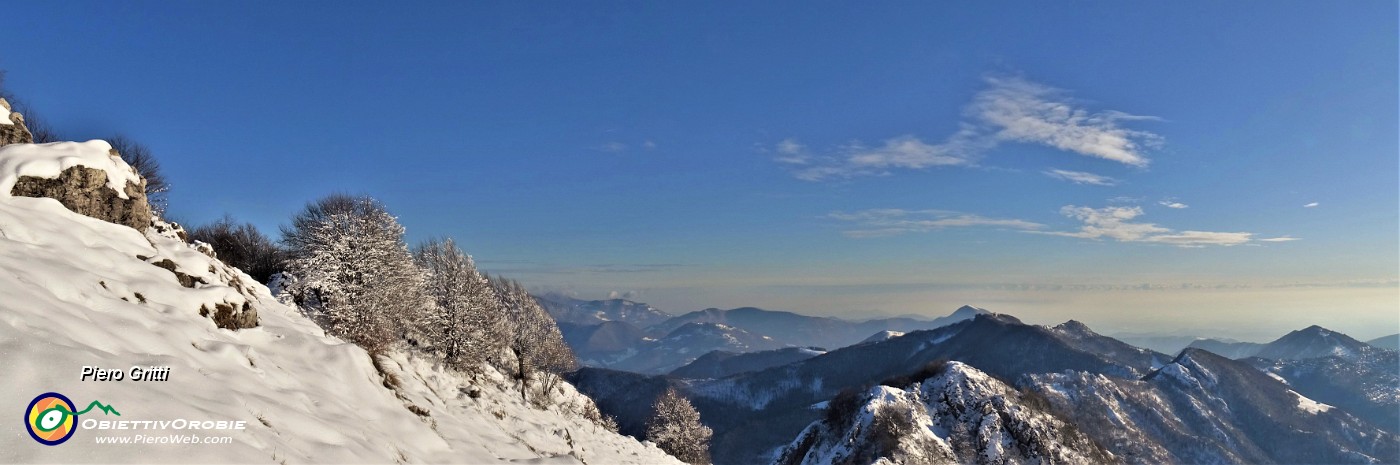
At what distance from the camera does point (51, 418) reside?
8.12 metres

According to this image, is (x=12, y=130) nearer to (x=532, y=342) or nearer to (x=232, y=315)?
(x=232, y=315)

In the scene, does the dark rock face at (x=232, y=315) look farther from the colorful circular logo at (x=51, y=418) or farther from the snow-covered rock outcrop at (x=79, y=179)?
the colorful circular logo at (x=51, y=418)

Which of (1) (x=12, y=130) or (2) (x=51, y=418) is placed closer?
(2) (x=51, y=418)

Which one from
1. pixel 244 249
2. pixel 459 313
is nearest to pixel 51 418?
pixel 459 313

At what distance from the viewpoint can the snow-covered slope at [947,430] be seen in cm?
7431

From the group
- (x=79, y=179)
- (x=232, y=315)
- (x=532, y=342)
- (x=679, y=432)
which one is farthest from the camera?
(x=679, y=432)

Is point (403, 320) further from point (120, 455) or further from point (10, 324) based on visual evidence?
point (120, 455)

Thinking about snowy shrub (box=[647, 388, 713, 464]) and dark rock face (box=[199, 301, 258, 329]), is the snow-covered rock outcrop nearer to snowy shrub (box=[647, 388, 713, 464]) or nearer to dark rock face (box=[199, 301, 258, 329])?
dark rock face (box=[199, 301, 258, 329])

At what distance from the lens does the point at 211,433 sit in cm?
1013

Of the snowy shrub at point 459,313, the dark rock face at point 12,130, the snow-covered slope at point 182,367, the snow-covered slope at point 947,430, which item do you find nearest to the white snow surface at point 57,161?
the snow-covered slope at point 182,367

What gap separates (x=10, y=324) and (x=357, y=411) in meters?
9.03

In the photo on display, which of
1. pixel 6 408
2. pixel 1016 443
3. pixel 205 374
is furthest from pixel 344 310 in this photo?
pixel 1016 443

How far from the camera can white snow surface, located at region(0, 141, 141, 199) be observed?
1922 centimetres

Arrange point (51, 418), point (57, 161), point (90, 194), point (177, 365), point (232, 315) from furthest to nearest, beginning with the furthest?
point (90, 194) < point (57, 161) < point (232, 315) < point (177, 365) < point (51, 418)
